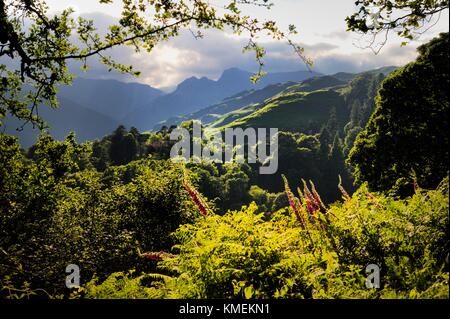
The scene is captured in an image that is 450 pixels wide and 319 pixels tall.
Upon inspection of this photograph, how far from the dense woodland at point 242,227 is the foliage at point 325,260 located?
2cm

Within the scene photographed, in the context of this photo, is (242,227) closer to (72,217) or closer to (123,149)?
(72,217)

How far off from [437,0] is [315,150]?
109 meters

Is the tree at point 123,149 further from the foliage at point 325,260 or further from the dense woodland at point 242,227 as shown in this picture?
the foliage at point 325,260

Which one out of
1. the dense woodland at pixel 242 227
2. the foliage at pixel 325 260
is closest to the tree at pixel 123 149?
the dense woodland at pixel 242 227

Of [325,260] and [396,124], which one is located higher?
[396,124]

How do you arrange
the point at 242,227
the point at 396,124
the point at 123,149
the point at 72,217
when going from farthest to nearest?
the point at 123,149
the point at 396,124
the point at 72,217
the point at 242,227

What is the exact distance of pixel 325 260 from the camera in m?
4.88

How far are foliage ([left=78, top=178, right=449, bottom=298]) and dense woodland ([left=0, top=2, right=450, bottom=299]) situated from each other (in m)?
0.02

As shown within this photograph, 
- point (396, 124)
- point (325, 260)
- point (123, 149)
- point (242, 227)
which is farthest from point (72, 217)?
point (123, 149)

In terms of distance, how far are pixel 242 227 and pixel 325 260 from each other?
120 centimetres

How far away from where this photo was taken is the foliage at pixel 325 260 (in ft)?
13.4

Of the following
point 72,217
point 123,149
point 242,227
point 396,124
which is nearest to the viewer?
point 242,227

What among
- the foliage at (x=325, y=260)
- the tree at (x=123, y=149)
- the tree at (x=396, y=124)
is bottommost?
the foliage at (x=325, y=260)

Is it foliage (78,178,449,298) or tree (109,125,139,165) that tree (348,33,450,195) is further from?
tree (109,125,139,165)
